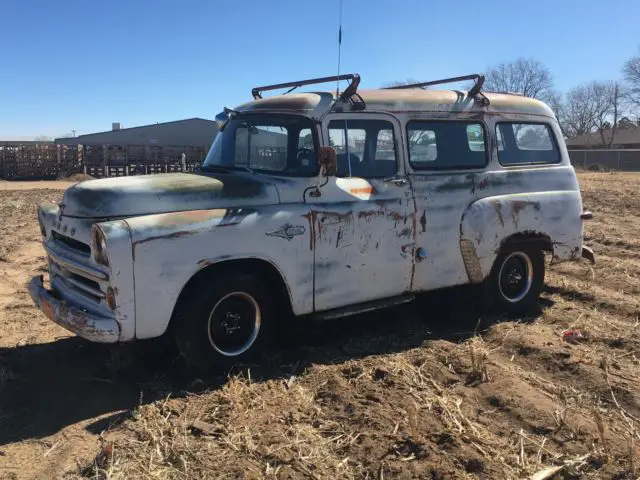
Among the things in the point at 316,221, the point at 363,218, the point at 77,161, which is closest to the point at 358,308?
the point at 363,218

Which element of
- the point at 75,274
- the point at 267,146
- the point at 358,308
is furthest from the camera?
the point at 267,146

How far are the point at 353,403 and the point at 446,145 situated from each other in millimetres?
2745

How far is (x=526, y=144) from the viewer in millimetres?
6309

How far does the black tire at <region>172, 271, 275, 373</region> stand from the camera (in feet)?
14.1

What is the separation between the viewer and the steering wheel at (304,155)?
489 centimetres

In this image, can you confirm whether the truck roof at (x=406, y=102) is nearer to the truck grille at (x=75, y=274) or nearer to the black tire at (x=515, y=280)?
the black tire at (x=515, y=280)

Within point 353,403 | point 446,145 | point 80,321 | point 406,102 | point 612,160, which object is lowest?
point 353,403

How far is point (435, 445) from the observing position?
3484 mm

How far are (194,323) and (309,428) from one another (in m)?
1.15

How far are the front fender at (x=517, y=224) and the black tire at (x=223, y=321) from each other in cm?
209

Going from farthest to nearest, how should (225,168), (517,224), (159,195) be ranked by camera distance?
1. (517,224)
2. (225,168)
3. (159,195)

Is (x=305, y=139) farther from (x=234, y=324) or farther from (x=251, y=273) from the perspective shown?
(x=234, y=324)

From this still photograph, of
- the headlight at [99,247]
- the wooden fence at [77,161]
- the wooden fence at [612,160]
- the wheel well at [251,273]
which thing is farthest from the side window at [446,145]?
the wooden fence at [612,160]

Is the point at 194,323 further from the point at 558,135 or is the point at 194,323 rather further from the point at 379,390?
the point at 558,135
